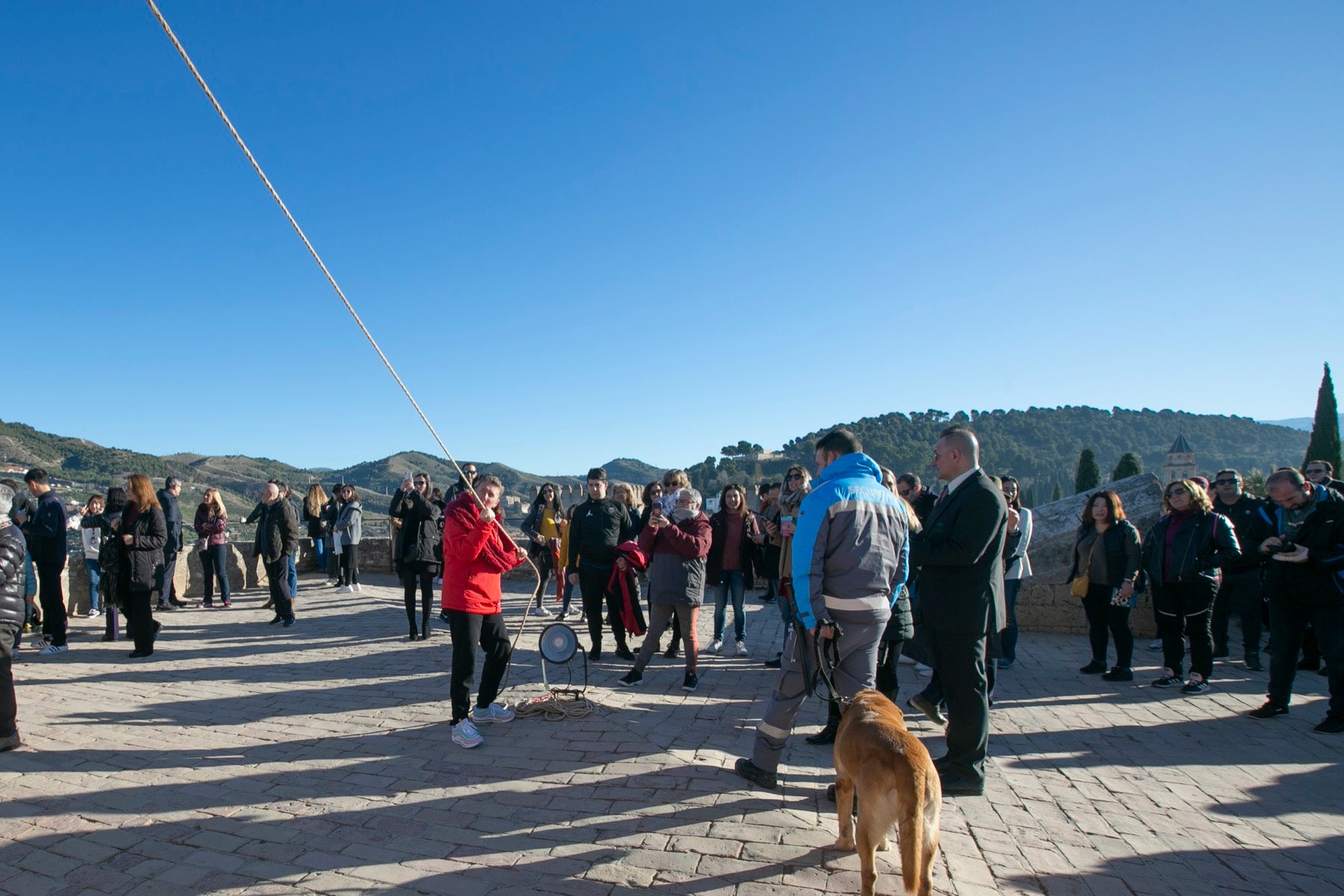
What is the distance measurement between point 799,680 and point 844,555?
0.75 metres

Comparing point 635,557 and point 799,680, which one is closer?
point 799,680

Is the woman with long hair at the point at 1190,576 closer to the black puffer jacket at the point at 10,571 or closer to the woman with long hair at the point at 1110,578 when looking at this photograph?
the woman with long hair at the point at 1110,578

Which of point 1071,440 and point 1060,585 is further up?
point 1071,440

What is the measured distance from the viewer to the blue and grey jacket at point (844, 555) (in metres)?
3.83

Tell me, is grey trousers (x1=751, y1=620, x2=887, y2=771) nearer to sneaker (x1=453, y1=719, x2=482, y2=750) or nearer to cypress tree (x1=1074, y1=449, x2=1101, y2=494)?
sneaker (x1=453, y1=719, x2=482, y2=750)

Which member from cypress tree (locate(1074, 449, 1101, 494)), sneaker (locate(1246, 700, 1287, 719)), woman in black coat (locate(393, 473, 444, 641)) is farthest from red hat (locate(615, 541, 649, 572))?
cypress tree (locate(1074, 449, 1101, 494))

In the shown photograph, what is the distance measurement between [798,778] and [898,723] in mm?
1387

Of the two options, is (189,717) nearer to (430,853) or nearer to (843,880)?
Result: (430,853)

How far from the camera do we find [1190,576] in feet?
21.5

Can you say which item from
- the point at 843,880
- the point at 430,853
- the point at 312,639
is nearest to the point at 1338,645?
the point at 843,880

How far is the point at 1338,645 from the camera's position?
5379mm

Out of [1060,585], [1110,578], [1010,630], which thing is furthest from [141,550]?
[1060,585]

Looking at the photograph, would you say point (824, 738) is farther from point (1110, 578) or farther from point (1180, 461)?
point (1180, 461)

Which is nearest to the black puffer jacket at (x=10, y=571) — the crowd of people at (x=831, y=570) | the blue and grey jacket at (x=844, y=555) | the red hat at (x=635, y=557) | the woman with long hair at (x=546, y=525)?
the crowd of people at (x=831, y=570)
